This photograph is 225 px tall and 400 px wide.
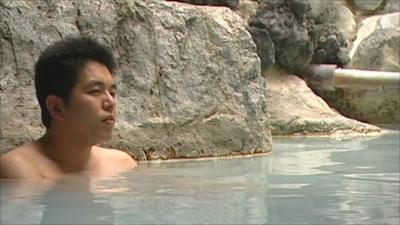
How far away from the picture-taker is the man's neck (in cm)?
266

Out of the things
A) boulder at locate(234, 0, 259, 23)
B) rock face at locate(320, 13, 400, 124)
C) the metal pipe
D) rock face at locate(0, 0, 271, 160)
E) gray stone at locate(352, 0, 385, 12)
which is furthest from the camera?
gray stone at locate(352, 0, 385, 12)

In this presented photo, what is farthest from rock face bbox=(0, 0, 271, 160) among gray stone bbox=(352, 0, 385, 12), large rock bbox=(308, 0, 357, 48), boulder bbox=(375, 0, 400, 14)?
boulder bbox=(375, 0, 400, 14)

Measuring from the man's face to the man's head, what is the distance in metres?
0.02

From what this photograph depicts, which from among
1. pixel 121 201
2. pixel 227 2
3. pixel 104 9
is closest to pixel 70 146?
pixel 121 201

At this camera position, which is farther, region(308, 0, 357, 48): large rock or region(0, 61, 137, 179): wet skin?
region(308, 0, 357, 48): large rock

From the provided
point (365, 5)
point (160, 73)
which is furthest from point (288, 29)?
point (160, 73)

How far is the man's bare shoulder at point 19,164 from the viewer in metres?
2.62

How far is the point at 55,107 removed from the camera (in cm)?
262

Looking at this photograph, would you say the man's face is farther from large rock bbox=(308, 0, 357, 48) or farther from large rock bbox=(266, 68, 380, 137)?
large rock bbox=(308, 0, 357, 48)

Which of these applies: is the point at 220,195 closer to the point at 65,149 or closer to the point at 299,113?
the point at 65,149

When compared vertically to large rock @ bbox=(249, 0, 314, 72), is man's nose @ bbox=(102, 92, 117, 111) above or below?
below

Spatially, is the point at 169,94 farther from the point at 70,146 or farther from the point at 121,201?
the point at 121,201

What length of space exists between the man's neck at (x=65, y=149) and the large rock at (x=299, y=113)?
159 inches

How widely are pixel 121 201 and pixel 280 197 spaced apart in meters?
0.57
